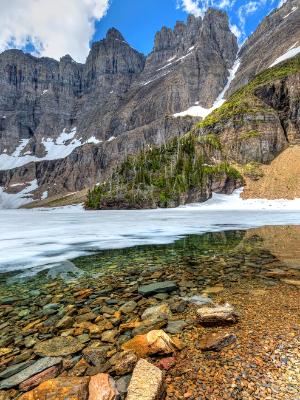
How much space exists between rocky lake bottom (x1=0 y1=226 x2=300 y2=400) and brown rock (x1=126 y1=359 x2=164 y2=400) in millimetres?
16

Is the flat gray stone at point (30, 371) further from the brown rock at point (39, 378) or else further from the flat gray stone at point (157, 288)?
the flat gray stone at point (157, 288)

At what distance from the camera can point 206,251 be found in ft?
52.5

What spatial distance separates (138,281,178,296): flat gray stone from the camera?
891 cm

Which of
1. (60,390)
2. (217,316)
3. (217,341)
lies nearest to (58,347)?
(60,390)

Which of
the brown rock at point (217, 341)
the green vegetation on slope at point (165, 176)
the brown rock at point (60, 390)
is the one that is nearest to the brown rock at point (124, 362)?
the brown rock at point (60, 390)

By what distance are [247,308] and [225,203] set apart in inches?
3440

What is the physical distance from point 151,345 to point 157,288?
392cm

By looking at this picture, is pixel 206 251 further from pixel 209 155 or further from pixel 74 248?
pixel 209 155

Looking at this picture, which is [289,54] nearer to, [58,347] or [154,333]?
[154,333]

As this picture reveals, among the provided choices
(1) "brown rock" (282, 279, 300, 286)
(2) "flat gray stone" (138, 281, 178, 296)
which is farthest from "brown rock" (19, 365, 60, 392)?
(1) "brown rock" (282, 279, 300, 286)

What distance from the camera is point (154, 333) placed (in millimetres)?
5555

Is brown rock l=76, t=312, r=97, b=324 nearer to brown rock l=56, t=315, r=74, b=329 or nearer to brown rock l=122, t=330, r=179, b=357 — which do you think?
brown rock l=56, t=315, r=74, b=329

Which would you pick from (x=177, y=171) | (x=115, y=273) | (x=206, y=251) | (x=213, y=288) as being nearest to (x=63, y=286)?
(x=115, y=273)

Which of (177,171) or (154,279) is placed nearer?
(154,279)
